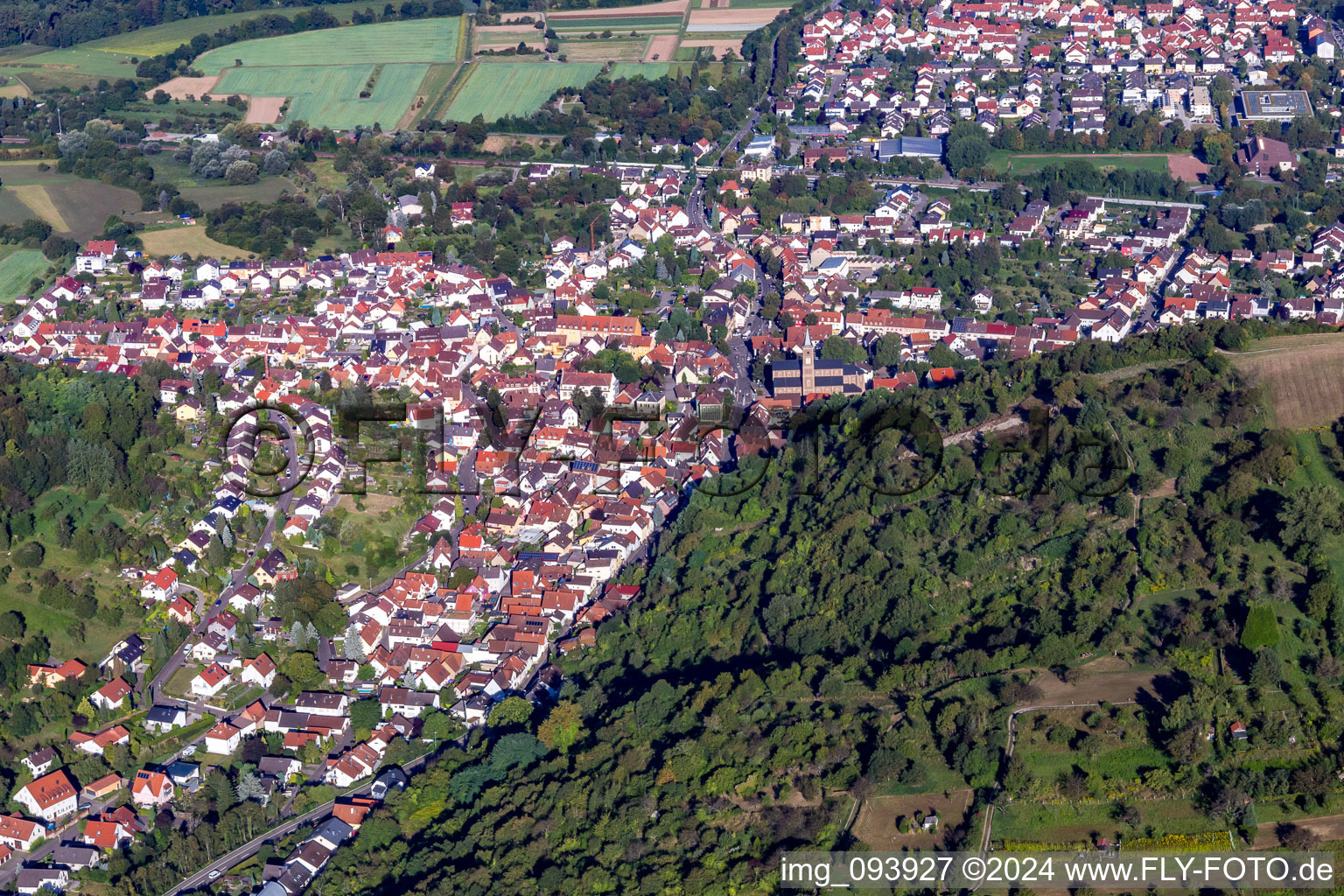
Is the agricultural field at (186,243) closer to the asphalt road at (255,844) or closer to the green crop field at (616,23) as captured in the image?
the green crop field at (616,23)

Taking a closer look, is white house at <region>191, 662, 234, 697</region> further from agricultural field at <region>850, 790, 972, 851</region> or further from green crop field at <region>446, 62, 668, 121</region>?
green crop field at <region>446, 62, 668, 121</region>

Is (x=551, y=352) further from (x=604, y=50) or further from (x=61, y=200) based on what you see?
(x=604, y=50)

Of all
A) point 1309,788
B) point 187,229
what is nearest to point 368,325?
point 187,229

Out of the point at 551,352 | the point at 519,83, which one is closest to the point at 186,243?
the point at 551,352

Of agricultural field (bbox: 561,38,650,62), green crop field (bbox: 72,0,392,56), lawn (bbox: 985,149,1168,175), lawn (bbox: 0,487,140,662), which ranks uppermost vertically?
green crop field (bbox: 72,0,392,56)

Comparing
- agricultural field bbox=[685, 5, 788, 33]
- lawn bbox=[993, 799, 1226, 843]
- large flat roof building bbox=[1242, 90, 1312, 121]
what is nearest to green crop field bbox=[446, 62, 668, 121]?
agricultural field bbox=[685, 5, 788, 33]

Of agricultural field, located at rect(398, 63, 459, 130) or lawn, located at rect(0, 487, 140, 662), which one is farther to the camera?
agricultural field, located at rect(398, 63, 459, 130)

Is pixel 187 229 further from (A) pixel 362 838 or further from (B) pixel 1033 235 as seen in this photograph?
(A) pixel 362 838

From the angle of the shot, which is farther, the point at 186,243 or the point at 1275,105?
the point at 1275,105
